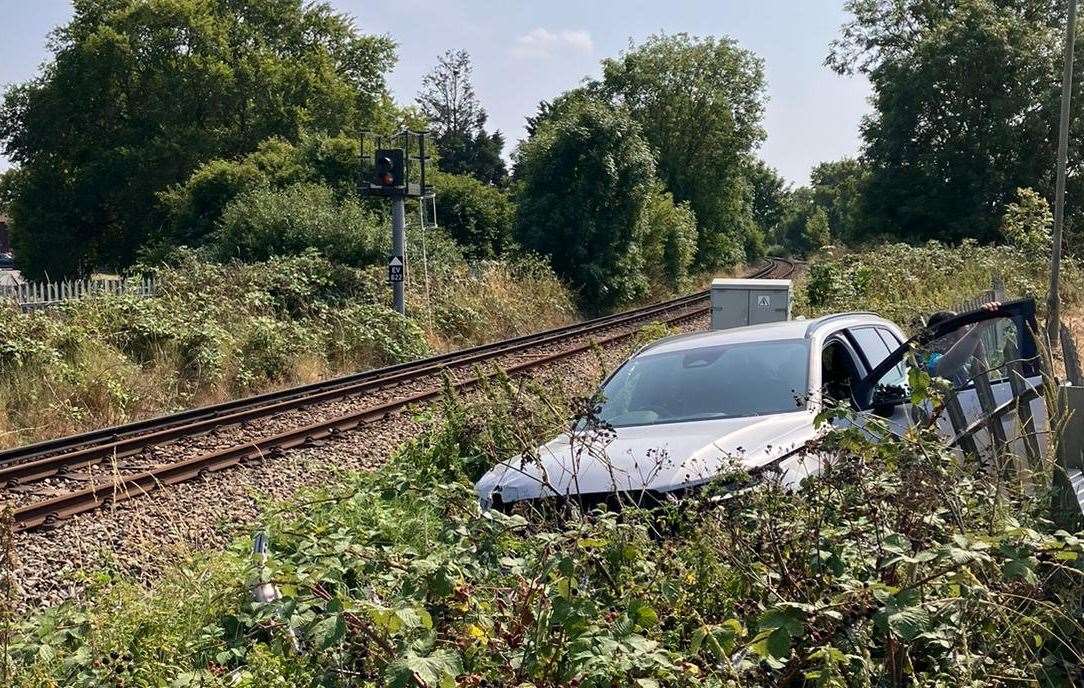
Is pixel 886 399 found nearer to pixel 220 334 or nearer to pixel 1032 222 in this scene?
pixel 220 334

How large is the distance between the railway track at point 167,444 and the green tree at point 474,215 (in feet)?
43.3

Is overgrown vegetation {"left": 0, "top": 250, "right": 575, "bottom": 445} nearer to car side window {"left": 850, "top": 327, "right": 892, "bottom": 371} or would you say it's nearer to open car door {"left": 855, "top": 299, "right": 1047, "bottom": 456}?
car side window {"left": 850, "top": 327, "right": 892, "bottom": 371}

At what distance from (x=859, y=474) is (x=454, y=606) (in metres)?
1.38

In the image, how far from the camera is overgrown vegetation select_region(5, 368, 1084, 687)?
266 cm

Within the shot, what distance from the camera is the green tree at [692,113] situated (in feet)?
191

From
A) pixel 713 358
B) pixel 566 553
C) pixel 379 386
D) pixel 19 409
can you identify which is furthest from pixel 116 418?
pixel 566 553

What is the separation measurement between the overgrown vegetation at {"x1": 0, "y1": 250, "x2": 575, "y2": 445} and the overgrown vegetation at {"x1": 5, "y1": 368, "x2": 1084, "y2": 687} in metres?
9.96

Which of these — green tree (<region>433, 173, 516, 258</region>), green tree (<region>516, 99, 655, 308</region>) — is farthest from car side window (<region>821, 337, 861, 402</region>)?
green tree (<region>433, 173, 516, 258</region>)

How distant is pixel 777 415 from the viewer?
18.7ft

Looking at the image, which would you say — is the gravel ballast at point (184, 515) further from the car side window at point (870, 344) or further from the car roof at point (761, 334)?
the car side window at point (870, 344)

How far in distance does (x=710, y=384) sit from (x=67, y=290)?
12579 millimetres

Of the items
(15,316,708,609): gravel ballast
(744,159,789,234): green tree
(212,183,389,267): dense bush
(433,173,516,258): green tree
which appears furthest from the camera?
(744,159,789,234): green tree

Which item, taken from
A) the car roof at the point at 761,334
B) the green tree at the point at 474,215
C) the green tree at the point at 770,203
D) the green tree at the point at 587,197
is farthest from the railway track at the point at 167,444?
the green tree at the point at 770,203

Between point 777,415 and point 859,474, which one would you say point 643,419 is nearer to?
point 777,415
